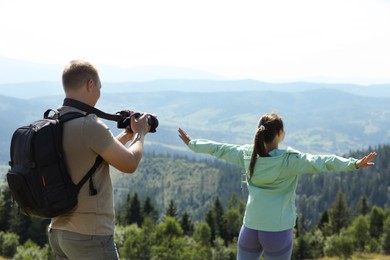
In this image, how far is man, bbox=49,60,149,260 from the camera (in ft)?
14.9

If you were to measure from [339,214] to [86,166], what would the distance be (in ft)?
261

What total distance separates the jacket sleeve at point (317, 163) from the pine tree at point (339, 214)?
250 feet

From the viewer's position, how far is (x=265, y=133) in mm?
6301

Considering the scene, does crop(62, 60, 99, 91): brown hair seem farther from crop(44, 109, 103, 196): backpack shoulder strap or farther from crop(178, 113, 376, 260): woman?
crop(178, 113, 376, 260): woman

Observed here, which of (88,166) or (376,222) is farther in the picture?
(376,222)

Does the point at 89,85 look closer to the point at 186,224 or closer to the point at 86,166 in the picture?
the point at 86,166

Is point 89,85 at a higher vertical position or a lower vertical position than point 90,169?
higher

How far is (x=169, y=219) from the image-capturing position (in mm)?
66375

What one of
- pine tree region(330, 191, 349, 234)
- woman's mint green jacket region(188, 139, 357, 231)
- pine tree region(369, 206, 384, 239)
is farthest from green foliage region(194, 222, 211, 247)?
woman's mint green jacket region(188, 139, 357, 231)

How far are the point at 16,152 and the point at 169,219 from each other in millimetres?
62808

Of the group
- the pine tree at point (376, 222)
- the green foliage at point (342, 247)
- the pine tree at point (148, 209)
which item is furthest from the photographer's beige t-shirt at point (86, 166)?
the pine tree at point (376, 222)

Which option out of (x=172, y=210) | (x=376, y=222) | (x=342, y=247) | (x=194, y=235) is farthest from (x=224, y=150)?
(x=376, y=222)

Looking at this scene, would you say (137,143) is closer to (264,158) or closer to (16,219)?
(264,158)

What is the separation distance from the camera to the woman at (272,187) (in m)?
6.11
